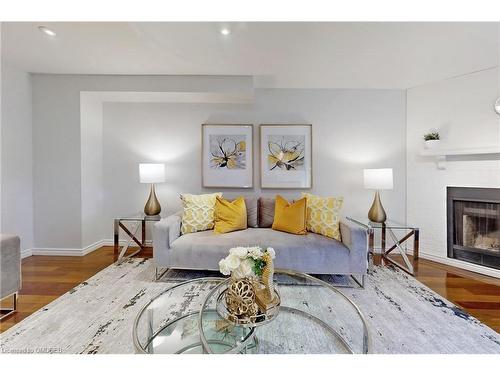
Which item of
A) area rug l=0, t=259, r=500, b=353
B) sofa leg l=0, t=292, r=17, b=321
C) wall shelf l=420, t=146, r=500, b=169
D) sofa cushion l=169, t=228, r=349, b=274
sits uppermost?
wall shelf l=420, t=146, r=500, b=169

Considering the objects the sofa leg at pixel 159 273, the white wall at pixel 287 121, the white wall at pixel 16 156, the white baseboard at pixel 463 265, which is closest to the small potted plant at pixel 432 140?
the white wall at pixel 287 121

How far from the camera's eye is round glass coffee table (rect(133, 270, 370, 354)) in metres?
1.17

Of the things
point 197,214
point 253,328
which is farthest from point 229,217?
point 253,328

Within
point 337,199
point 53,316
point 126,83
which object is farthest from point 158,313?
point 126,83

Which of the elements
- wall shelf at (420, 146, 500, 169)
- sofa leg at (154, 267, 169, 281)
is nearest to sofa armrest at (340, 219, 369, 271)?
wall shelf at (420, 146, 500, 169)

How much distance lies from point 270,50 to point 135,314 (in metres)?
2.58

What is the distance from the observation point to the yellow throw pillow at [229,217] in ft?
8.82

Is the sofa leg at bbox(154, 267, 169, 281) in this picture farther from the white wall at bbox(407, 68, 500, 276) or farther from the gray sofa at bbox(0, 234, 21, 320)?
the white wall at bbox(407, 68, 500, 276)

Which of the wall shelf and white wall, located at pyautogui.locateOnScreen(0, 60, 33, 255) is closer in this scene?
the wall shelf

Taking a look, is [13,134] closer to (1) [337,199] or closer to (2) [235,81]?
(2) [235,81]

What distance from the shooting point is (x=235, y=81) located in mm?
2982

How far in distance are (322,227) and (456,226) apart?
183cm

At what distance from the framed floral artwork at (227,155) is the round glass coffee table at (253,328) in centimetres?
159

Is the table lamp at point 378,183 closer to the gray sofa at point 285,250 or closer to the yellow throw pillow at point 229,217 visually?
the gray sofa at point 285,250
